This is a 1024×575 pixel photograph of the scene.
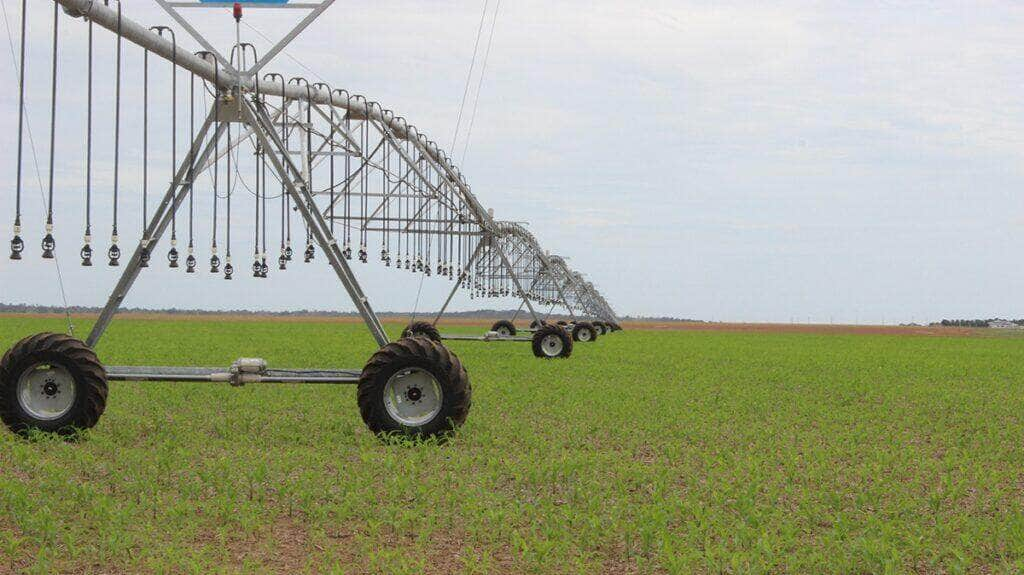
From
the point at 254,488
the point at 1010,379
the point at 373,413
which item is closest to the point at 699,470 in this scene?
the point at 373,413

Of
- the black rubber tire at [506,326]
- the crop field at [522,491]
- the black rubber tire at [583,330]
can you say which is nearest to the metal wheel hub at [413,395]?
the crop field at [522,491]

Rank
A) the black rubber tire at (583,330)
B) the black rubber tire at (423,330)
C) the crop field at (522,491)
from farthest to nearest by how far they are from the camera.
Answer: the black rubber tire at (583,330), the black rubber tire at (423,330), the crop field at (522,491)

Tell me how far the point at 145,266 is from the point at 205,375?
6.26 feet

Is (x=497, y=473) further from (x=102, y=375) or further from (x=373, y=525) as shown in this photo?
(x=102, y=375)

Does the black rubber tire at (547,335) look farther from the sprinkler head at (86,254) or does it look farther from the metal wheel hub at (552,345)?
the sprinkler head at (86,254)

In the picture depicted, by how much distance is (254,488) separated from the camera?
6.72 m

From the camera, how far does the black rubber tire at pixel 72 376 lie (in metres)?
8.76

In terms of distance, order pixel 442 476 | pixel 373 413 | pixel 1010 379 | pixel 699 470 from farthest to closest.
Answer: pixel 1010 379, pixel 373 413, pixel 699 470, pixel 442 476

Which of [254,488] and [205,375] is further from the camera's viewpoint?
[205,375]

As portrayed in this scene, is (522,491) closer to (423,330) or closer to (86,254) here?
(86,254)

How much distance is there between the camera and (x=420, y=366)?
28.6ft

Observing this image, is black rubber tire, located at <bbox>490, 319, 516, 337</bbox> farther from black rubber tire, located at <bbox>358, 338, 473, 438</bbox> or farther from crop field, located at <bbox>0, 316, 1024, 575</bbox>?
black rubber tire, located at <bbox>358, 338, 473, 438</bbox>

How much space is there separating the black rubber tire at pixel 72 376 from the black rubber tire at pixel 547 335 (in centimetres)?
1473

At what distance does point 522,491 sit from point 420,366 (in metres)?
2.10
